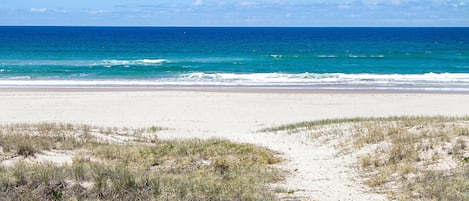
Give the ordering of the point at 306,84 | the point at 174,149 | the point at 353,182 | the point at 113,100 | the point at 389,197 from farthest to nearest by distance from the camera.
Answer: the point at 306,84 → the point at 113,100 → the point at 174,149 → the point at 353,182 → the point at 389,197

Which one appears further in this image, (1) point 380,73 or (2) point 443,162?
(1) point 380,73

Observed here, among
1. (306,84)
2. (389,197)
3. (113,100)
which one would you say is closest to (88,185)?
(389,197)

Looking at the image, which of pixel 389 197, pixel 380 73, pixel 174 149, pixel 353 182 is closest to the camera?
pixel 389 197

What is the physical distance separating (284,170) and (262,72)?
37145 mm

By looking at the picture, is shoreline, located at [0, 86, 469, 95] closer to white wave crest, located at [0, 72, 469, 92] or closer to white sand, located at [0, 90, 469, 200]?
white sand, located at [0, 90, 469, 200]

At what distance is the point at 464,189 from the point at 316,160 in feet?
12.9

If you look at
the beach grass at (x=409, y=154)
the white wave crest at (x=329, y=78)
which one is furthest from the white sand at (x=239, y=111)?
the white wave crest at (x=329, y=78)

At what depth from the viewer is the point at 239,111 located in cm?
2495

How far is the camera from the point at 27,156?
38.3ft

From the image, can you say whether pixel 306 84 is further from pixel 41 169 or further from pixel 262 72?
pixel 41 169

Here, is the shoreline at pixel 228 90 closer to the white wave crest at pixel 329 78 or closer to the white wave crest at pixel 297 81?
the white wave crest at pixel 297 81

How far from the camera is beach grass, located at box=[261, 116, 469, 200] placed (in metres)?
9.48

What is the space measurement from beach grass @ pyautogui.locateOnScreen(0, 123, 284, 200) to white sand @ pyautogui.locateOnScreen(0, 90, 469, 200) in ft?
3.36

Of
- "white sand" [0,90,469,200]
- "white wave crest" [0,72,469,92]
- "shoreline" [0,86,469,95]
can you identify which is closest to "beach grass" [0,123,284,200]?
"white sand" [0,90,469,200]
